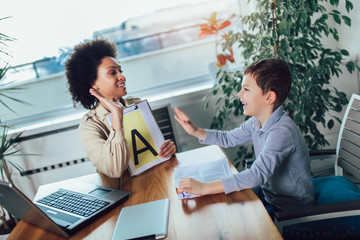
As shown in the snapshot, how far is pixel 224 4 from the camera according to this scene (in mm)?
2791

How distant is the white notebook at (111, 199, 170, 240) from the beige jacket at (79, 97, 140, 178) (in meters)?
0.30

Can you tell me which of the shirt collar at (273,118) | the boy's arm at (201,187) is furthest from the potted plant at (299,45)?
the boy's arm at (201,187)

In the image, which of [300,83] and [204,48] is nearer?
[300,83]

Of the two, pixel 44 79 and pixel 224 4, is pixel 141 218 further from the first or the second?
pixel 224 4

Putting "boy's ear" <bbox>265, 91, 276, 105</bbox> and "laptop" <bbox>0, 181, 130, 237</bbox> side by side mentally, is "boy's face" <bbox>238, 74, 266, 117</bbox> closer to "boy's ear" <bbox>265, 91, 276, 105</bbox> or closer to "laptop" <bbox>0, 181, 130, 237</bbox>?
"boy's ear" <bbox>265, 91, 276, 105</bbox>

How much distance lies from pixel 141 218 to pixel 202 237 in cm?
25

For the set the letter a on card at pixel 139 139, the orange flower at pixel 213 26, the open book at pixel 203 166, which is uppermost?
the orange flower at pixel 213 26

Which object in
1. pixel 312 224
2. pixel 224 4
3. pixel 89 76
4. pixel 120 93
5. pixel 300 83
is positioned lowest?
pixel 312 224

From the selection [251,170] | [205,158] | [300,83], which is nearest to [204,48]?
[300,83]

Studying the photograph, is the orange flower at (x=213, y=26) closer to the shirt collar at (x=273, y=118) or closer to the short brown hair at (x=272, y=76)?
the short brown hair at (x=272, y=76)

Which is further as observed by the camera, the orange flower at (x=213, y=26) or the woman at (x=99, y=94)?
the orange flower at (x=213, y=26)

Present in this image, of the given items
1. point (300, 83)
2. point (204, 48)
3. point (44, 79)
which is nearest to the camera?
point (300, 83)

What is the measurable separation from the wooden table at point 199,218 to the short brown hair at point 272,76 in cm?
41

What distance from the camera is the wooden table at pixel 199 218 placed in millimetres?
920
